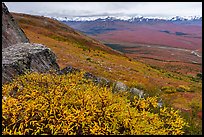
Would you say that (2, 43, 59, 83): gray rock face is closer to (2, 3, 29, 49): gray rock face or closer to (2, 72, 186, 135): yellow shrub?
(2, 3, 29, 49): gray rock face

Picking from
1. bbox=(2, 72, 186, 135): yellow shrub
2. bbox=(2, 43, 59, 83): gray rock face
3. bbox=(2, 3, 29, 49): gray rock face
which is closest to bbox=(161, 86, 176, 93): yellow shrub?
bbox=(2, 43, 59, 83): gray rock face

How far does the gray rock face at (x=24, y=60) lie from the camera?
624 inches

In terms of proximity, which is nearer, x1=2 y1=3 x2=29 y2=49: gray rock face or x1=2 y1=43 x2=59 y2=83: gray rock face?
x1=2 y1=43 x2=59 y2=83: gray rock face

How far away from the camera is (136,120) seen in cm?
935

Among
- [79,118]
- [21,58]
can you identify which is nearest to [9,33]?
[21,58]

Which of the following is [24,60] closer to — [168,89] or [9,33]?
[9,33]

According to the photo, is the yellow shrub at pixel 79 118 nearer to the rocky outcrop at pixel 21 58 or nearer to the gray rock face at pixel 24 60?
the rocky outcrop at pixel 21 58

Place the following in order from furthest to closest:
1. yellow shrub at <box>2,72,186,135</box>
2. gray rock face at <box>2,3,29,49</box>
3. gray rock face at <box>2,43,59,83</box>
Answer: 1. gray rock face at <box>2,3,29,49</box>
2. gray rock face at <box>2,43,59,83</box>
3. yellow shrub at <box>2,72,186,135</box>

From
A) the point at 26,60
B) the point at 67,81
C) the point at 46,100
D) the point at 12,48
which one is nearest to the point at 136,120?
the point at 46,100

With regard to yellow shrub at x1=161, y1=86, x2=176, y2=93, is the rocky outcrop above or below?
above

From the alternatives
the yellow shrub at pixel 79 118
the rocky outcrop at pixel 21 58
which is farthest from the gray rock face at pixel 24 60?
the yellow shrub at pixel 79 118

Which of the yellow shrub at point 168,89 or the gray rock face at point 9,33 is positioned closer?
the gray rock face at point 9,33

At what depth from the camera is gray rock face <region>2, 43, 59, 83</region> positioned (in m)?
15.9

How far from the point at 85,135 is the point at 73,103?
1.80m
